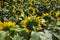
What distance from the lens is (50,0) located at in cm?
Result: 416

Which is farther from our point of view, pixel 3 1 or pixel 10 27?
pixel 3 1

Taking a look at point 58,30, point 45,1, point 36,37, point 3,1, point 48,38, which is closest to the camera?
point 36,37

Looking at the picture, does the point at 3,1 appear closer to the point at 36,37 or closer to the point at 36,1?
the point at 36,1

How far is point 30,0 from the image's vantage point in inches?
156

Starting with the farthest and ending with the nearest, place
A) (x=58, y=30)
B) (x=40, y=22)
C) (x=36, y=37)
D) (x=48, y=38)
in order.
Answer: (x=40, y=22)
(x=58, y=30)
(x=48, y=38)
(x=36, y=37)

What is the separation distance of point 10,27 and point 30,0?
231 centimetres

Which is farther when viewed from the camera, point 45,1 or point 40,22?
point 45,1

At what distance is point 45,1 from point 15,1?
527 mm

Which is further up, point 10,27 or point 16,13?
point 10,27

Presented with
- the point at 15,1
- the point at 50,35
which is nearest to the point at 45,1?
the point at 15,1

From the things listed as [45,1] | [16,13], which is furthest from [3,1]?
[16,13]

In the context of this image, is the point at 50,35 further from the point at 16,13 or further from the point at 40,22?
the point at 16,13

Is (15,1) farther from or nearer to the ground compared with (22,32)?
nearer to the ground

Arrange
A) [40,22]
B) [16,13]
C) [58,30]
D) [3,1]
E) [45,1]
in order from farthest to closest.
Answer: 1. [45,1]
2. [3,1]
3. [16,13]
4. [40,22]
5. [58,30]
